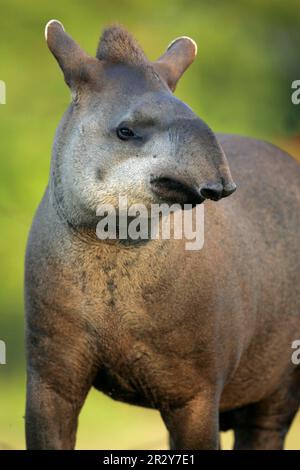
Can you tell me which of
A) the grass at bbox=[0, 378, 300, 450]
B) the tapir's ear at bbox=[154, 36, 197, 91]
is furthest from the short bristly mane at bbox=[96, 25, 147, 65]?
the grass at bbox=[0, 378, 300, 450]

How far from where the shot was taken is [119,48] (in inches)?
290

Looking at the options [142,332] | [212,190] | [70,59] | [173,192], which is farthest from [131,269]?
[70,59]

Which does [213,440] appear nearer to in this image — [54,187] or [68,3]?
[54,187]

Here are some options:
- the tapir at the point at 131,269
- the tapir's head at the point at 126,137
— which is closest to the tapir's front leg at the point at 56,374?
the tapir at the point at 131,269

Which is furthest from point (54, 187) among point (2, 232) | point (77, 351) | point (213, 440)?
point (2, 232)

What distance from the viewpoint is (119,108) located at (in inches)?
279

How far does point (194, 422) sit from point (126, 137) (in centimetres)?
172

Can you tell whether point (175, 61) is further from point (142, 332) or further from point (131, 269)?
point (142, 332)

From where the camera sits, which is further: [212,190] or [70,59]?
[70,59]

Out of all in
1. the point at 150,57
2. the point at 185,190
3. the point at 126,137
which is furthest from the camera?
the point at 150,57

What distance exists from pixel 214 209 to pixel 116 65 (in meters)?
1.20

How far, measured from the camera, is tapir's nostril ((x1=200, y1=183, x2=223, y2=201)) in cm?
661

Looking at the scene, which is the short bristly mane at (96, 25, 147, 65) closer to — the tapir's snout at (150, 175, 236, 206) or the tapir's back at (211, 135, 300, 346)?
the tapir's snout at (150, 175, 236, 206)

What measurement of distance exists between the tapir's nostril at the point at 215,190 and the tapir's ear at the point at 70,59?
3.40 feet
